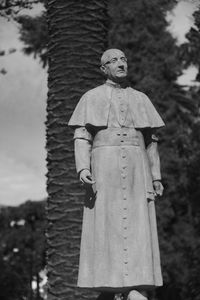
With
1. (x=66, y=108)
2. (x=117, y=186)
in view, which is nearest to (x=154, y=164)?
(x=117, y=186)

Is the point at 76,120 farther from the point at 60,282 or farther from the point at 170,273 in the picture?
the point at 170,273

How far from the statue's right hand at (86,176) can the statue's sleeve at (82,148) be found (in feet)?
0.13

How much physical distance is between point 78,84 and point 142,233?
14.2 ft

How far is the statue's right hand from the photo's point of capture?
679 centimetres

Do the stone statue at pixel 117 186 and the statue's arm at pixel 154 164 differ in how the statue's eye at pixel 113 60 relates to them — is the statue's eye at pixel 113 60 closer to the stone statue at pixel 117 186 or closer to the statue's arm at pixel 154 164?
the stone statue at pixel 117 186

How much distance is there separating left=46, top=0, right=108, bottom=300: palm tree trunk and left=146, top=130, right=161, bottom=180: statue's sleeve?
2.99 metres

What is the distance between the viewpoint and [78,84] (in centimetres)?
1065

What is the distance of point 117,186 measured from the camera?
6836 millimetres

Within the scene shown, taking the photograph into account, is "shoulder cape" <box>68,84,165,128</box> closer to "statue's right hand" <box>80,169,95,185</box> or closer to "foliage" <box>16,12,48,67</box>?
"statue's right hand" <box>80,169,95,185</box>

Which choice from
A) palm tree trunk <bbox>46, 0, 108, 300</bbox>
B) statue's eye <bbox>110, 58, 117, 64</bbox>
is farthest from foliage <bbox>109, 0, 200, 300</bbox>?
statue's eye <bbox>110, 58, 117, 64</bbox>

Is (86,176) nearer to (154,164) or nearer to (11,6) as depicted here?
(154,164)

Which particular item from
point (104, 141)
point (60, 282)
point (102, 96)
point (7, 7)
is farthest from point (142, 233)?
point (7, 7)

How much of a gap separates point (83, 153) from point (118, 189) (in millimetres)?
493

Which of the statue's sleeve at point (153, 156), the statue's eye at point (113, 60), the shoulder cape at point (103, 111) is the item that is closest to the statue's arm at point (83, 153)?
the shoulder cape at point (103, 111)
